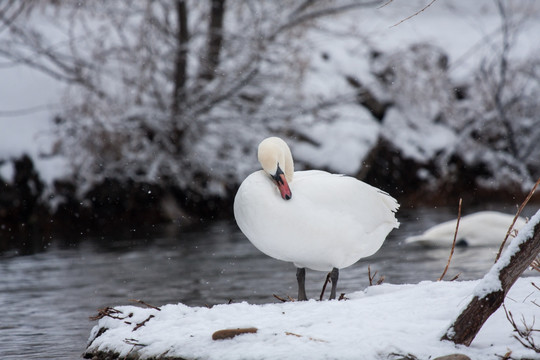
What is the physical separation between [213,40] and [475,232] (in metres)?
6.33

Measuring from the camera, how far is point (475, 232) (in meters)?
9.70

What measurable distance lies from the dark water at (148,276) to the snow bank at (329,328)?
94cm

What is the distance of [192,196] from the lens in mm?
13109

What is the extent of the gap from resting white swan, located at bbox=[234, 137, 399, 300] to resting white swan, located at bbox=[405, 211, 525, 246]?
477 cm

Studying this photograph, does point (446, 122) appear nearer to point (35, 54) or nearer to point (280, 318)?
point (35, 54)

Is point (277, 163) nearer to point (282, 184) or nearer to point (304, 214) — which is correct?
point (282, 184)

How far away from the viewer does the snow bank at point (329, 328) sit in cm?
350

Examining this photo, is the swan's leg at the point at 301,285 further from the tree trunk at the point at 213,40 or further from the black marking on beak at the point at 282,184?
the tree trunk at the point at 213,40

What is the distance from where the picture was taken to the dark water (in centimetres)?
609

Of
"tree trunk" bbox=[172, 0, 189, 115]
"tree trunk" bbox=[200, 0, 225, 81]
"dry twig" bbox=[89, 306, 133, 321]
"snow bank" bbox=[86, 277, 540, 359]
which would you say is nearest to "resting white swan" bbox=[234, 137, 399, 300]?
"snow bank" bbox=[86, 277, 540, 359]

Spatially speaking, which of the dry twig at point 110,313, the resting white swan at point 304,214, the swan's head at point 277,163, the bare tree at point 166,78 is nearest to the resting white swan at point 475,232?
the bare tree at point 166,78

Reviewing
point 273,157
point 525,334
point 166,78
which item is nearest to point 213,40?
point 166,78

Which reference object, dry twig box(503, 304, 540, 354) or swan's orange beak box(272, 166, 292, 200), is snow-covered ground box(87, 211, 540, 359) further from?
swan's orange beak box(272, 166, 292, 200)

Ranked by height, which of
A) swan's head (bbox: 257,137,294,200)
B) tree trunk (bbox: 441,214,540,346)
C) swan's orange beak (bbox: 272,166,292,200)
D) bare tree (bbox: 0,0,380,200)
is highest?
bare tree (bbox: 0,0,380,200)
